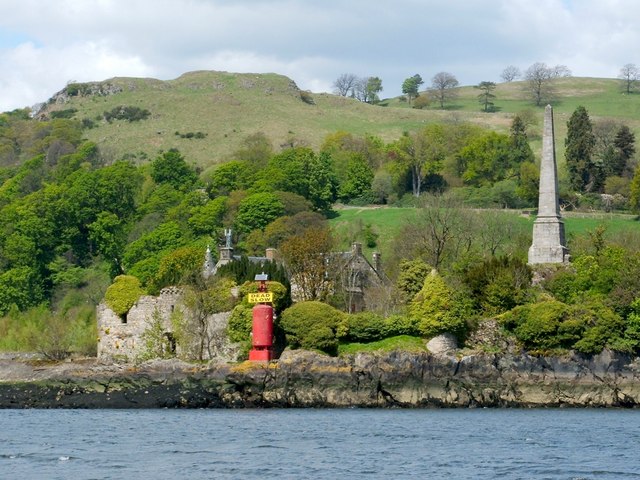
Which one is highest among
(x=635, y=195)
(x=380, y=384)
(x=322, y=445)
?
(x=635, y=195)

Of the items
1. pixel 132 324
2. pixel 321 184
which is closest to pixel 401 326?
pixel 132 324

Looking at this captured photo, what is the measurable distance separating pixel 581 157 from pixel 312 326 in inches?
2618

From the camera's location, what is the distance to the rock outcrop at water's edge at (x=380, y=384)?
70.8m

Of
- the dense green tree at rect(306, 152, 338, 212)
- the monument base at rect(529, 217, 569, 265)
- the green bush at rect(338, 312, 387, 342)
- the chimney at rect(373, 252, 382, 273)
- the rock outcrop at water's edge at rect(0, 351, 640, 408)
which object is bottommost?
the rock outcrop at water's edge at rect(0, 351, 640, 408)

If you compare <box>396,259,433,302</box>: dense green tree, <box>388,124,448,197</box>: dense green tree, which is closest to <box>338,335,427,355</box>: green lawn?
<box>396,259,433,302</box>: dense green tree

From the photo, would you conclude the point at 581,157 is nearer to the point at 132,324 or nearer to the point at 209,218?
the point at 209,218

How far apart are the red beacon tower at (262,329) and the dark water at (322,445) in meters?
6.74

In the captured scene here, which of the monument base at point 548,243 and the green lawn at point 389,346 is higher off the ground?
the monument base at point 548,243

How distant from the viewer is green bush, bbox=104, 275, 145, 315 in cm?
8344

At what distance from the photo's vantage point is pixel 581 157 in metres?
135

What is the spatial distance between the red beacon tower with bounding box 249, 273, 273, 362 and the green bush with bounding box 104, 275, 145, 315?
1083 cm

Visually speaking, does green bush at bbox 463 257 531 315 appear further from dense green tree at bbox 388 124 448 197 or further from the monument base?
dense green tree at bbox 388 124 448 197

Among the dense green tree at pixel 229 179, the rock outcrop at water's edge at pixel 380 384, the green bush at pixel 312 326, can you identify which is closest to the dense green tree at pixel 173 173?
the dense green tree at pixel 229 179

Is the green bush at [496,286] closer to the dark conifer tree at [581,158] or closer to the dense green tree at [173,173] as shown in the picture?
the dark conifer tree at [581,158]
